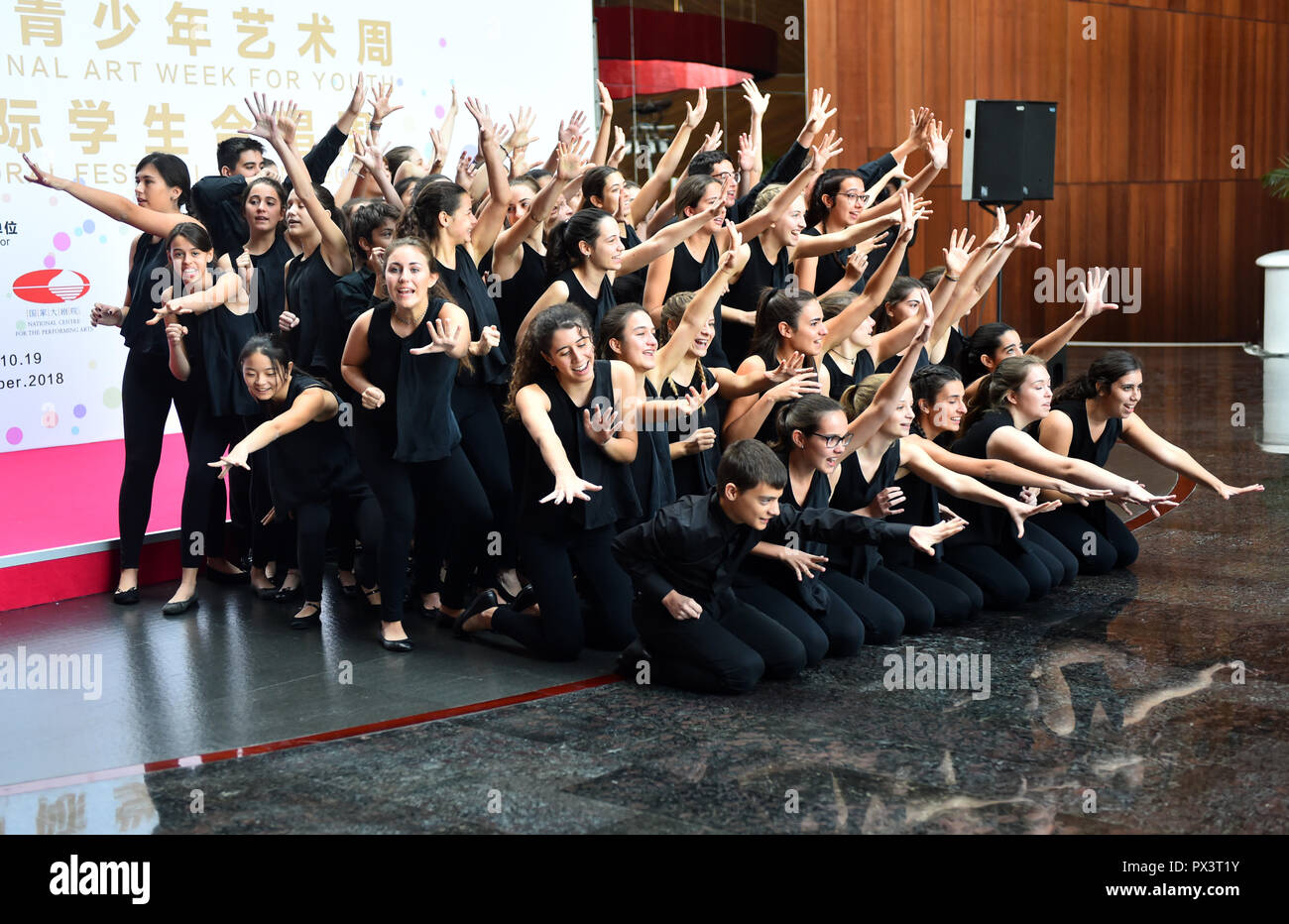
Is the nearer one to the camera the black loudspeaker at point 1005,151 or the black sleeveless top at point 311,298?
the black sleeveless top at point 311,298

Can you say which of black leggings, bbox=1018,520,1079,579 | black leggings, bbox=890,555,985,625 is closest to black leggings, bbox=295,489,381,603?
black leggings, bbox=890,555,985,625

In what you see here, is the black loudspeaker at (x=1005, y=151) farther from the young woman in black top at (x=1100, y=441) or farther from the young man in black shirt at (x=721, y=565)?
the young man in black shirt at (x=721, y=565)

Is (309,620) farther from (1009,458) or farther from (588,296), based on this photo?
(1009,458)

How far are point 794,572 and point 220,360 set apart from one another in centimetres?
229

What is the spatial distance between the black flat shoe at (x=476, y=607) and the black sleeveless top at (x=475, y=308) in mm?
749

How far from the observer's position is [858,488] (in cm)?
435

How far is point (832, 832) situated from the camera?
2.79m

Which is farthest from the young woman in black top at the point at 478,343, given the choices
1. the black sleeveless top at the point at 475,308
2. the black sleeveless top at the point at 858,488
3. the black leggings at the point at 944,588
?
the black leggings at the point at 944,588

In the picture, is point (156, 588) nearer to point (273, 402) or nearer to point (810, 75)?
point (273, 402)

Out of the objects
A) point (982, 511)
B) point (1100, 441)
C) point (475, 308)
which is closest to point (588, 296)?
point (475, 308)

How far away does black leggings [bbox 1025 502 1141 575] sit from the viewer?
5012 mm

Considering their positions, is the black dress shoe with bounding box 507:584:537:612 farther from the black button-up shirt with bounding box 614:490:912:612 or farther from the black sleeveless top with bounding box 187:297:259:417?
the black sleeveless top with bounding box 187:297:259:417

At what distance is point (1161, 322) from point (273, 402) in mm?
11612

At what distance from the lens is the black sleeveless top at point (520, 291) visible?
4984mm
